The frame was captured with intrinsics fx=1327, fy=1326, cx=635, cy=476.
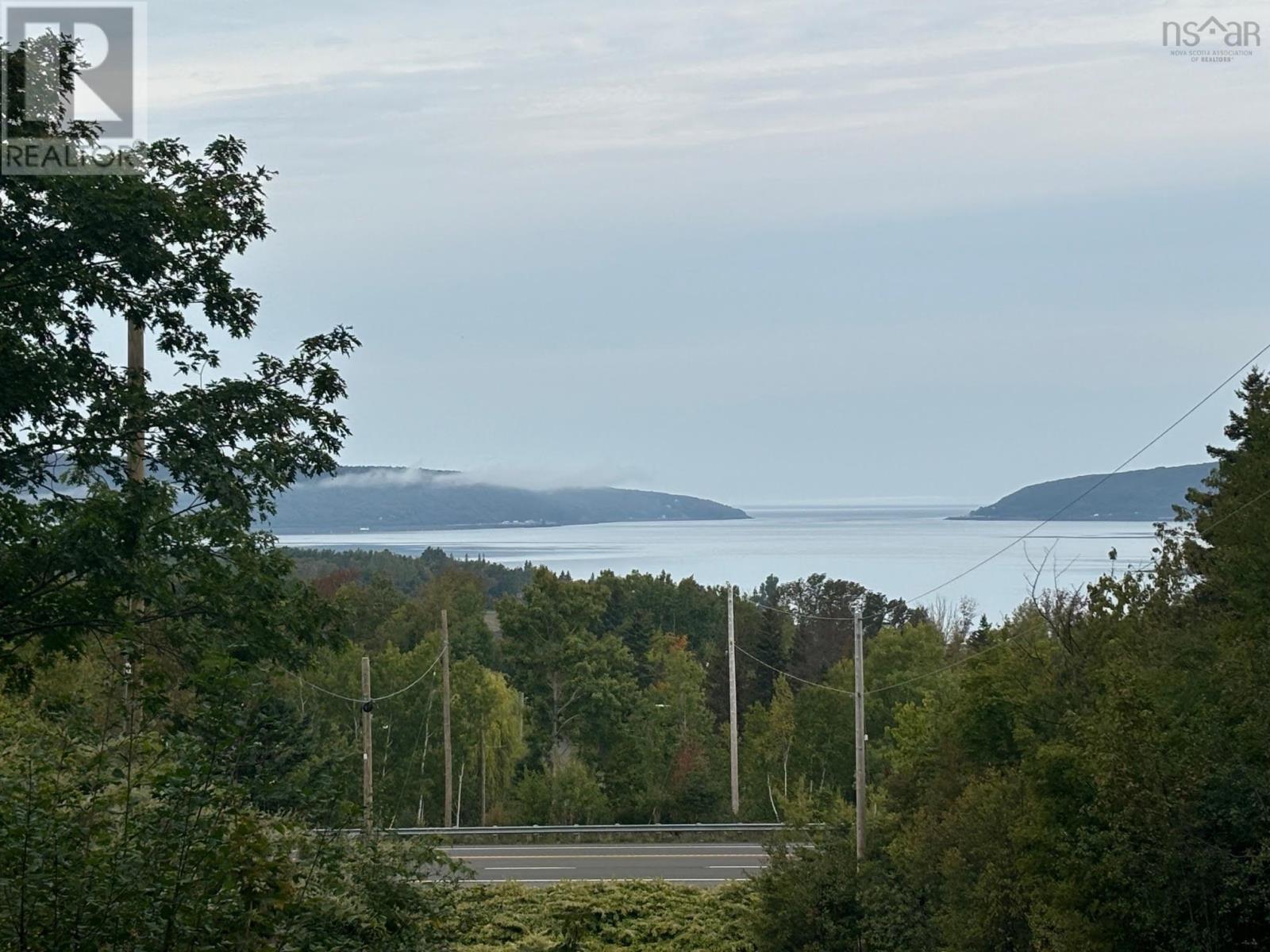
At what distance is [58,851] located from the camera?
18.5 ft

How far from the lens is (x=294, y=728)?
89.2 ft

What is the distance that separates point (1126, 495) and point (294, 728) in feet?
294

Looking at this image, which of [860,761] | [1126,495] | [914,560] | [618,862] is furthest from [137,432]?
[914,560]

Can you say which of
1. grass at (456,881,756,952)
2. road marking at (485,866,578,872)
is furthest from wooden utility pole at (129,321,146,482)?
road marking at (485,866,578,872)

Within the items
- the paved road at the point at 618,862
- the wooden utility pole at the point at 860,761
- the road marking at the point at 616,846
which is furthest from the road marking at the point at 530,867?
the wooden utility pole at the point at 860,761

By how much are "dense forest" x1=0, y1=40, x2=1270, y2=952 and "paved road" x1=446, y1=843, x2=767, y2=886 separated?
8.72 feet

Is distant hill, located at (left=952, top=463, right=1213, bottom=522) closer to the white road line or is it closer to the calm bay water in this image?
the calm bay water

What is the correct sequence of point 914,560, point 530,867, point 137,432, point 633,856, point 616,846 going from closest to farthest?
point 137,432 < point 530,867 < point 633,856 < point 616,846 < point 914,560

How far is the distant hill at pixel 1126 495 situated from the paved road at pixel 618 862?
129 feet

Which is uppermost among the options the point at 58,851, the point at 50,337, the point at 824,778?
the point at 50,337

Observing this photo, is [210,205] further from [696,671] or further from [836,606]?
[836,606]

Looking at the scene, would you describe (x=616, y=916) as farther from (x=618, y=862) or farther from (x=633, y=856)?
(x=633, y=856)

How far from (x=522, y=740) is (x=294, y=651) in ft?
187

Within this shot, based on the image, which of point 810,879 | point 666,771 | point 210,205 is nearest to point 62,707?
point 210,205
